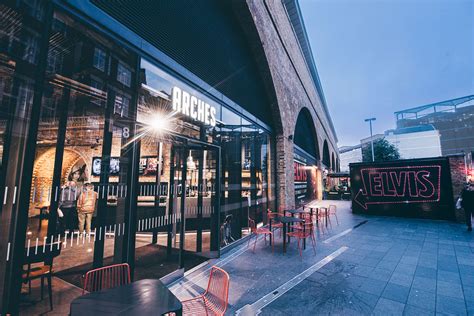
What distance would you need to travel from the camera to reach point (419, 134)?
5262 centimetres

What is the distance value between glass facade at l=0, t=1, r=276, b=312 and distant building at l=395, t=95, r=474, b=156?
70.5 metres

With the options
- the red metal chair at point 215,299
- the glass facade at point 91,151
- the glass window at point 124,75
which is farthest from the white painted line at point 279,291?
the glass window at point 124,75

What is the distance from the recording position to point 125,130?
135 inches

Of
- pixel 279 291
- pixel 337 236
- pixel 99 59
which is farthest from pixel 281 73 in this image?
pixel 279 291

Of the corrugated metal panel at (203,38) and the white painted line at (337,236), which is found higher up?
the corrugated metal panel at (203,38)

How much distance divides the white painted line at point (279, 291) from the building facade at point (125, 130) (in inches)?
71.9

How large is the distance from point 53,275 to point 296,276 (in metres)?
4.05

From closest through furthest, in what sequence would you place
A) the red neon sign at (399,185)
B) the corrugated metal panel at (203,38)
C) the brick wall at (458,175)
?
1. the corrugated metal panel at (203,38)
2. the brick wall at (458,175)
3. the red neon sign at (399,185)

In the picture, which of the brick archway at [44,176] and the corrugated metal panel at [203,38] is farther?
the corrugated metal panel at [203,38]

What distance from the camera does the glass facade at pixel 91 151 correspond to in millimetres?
2236

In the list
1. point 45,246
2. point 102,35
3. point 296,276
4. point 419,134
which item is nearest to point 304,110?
point 296,276

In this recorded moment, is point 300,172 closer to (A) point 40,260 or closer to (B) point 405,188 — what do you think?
(B) point 405,188

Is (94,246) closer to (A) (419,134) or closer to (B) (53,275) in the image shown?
(B) (53,275)

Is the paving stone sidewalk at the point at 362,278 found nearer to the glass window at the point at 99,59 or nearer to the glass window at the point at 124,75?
the glass window at the point at 124,75
